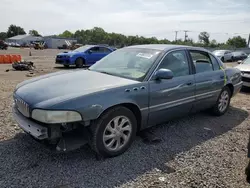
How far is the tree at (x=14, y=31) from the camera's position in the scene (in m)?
112

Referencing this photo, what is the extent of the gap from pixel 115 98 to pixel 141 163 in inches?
37.5

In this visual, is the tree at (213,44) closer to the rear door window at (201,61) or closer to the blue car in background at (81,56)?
the blue car in background at (81,56)

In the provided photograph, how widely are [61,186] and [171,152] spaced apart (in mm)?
1684

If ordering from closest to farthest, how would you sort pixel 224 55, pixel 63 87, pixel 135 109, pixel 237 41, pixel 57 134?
pixel 57 134
pixel 63 87
pixel 135 109
pixel 224 55
pixel 237 41

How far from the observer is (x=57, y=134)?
114 inches

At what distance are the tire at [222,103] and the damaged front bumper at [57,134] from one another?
3.28m

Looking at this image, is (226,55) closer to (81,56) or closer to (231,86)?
(81,56)

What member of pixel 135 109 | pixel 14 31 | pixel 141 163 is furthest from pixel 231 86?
pixel 14 31

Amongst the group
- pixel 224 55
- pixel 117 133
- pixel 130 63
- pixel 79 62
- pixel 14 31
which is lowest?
pixel 117 133

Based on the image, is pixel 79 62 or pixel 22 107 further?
pixel 79 62

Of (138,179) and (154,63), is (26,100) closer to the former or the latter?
(138,179)

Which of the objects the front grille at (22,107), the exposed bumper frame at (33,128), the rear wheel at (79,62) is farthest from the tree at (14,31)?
the exposed bumper frame at (33,128)

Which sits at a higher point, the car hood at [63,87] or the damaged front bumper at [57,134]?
the car hood at [63,87]

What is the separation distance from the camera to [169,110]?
395 centimetres
